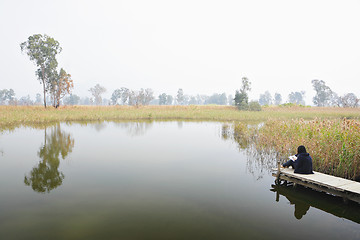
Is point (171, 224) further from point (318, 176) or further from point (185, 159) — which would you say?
point (185, 159)

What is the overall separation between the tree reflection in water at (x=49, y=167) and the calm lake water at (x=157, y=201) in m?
0.03

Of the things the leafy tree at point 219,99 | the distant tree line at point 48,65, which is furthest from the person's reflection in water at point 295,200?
the leafy tree at point 219,99

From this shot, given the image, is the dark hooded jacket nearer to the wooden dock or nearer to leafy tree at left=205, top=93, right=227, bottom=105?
the wooden dock

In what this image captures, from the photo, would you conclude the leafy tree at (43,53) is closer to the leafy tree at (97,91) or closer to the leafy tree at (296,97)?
the leafy tree at (97,91)

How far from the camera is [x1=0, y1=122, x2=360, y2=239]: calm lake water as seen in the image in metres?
4.38

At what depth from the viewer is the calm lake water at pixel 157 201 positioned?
14.4ft

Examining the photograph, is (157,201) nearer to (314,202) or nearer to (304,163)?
(314,202)

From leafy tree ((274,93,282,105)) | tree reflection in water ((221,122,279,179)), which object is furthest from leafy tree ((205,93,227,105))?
tree reflection in water ((221,122,279,179))

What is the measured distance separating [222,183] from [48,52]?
39.8 metres

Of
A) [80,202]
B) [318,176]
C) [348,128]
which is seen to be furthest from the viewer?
[348,128]

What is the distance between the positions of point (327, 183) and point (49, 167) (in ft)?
28.0

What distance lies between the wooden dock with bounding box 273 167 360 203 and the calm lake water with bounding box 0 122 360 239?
32 centimetres

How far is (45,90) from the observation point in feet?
128

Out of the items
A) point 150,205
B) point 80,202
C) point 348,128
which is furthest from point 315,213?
point 80,202
